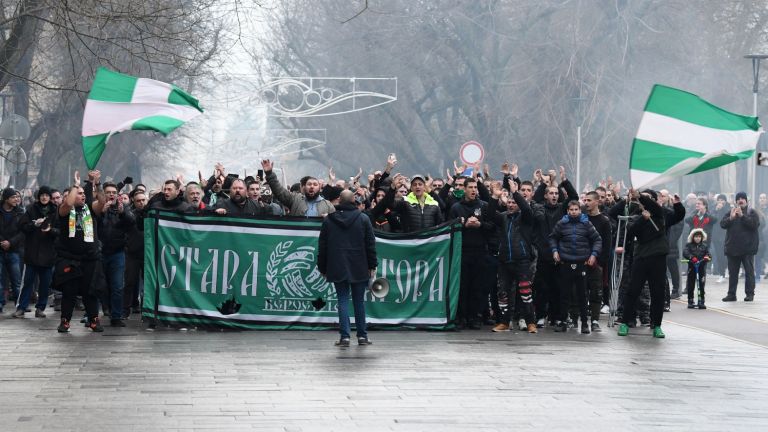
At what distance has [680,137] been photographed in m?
15.7

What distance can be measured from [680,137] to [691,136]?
0.12 meters

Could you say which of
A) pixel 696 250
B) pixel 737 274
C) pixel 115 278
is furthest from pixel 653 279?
pixel 737 274

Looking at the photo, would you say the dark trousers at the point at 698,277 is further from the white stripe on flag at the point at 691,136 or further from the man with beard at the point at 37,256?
the man with beard at the point at 37,256

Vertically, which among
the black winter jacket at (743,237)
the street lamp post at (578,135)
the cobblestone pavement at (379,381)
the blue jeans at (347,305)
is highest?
the street lamp post at (578,135)

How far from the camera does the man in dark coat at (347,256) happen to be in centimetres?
1466

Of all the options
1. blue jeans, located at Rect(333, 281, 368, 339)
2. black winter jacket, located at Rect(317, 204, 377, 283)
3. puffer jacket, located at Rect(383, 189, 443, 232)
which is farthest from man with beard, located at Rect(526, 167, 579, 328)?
blue jeans, located at Rect(333, 281, 368, 339)

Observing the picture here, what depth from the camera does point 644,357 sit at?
1399 cm

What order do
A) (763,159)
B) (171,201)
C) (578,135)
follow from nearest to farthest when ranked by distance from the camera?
1. (171,201)
2. (763,159)
3. (578,135)

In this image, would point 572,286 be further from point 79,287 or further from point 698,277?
point 79,287

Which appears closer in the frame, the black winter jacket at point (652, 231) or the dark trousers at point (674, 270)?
the black winter jacket at point (652, 231)

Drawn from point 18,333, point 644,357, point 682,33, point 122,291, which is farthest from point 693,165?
point 682,33

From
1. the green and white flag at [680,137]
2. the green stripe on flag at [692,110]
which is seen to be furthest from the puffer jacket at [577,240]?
the green stripe on flag at [692,110]

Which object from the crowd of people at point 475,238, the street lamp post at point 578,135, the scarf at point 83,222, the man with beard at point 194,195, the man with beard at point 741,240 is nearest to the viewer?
the scarf at point 83,222

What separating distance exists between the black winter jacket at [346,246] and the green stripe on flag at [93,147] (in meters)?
2.76
